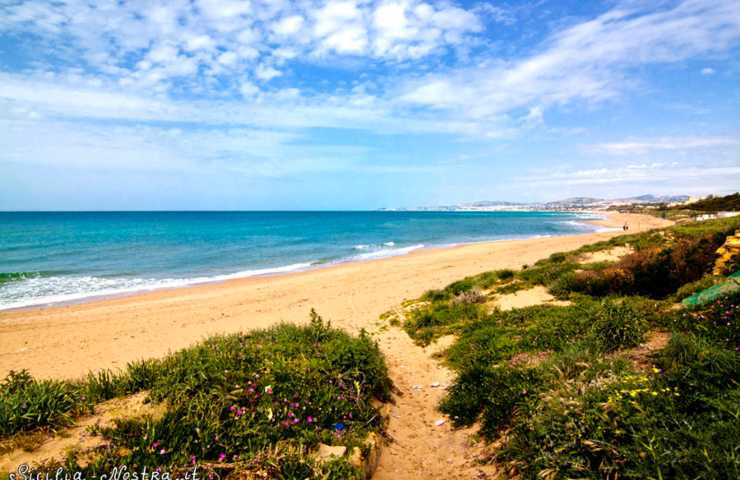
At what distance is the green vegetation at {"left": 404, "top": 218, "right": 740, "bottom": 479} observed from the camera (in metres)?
3.04

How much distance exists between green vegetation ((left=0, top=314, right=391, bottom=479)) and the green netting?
5.47 meters

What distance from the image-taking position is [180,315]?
15211 millimetres

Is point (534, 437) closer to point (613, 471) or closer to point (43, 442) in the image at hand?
point (613, 471)

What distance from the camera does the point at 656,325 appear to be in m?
Result: 6.07

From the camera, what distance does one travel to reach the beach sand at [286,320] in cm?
455

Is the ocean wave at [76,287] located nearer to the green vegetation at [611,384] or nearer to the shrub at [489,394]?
the green vegetation at [611,384]

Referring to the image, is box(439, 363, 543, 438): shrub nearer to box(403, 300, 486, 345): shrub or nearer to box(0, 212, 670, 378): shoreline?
box(403, 300, 486, 345): shrub

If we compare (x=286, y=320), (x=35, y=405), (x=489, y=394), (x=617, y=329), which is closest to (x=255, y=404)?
(x=35, y=405)

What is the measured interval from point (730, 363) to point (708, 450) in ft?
4.64

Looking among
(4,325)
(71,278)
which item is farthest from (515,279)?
(71,278)

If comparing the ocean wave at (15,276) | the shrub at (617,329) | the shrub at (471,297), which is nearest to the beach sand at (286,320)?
the shrub at (471,297)

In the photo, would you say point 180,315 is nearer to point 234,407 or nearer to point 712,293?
point 234,407

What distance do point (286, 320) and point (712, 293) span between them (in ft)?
36.5

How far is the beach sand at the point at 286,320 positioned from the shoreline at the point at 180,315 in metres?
0.04
